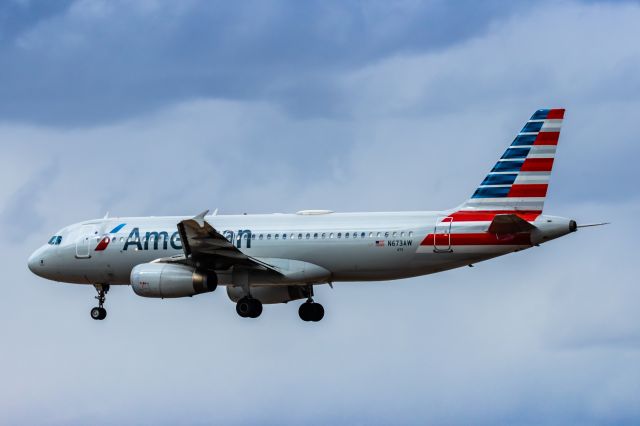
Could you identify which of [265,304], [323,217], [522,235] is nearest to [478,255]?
[522,235]

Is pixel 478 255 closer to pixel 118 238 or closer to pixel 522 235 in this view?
pixel 522 235

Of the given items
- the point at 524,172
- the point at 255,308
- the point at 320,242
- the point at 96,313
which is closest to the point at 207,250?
the point at 255,308

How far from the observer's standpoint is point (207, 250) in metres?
62.1

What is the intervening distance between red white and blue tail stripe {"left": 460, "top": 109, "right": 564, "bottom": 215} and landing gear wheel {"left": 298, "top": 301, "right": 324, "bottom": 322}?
27.1 feet

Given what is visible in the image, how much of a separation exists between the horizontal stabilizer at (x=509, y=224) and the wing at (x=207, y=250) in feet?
29.9

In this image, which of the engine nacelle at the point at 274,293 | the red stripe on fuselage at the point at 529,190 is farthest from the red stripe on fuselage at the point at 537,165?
the engine nacelle at the point at 274,293

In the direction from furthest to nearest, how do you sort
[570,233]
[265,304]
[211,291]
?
[265,304]
[211,291]
[570,233]

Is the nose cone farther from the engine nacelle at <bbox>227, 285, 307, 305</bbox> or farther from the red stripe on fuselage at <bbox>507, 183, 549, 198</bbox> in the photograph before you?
the red stripe on fuselage at <bbox>507, 183, 549, 198</bbox>

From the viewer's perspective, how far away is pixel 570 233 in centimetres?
5884

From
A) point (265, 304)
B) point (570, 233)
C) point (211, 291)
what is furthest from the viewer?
point (265, 304)

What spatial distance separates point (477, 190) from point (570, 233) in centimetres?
414

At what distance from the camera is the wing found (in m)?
61.0

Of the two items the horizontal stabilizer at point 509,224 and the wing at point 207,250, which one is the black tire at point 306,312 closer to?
the wing at point 207,250

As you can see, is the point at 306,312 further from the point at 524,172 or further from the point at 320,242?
the point at 524,172
